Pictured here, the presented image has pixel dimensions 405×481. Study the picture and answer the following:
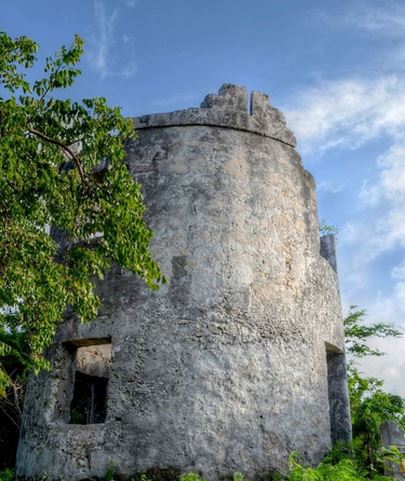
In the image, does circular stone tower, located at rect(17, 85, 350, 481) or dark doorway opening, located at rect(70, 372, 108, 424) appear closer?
circular stone tower, located at rect(17, 85, 350, 481)

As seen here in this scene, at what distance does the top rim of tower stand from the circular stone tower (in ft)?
0.07

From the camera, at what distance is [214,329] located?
787cm

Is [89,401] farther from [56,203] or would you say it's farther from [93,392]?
[56,203]

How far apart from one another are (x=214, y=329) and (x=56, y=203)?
8.97ft

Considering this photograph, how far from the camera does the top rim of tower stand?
29.9ft

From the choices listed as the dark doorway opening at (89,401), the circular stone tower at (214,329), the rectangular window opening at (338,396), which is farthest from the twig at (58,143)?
the dark doorway opening at (89,401)

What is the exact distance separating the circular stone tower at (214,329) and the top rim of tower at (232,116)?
2 cm

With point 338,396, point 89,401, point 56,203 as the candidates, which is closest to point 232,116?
point 56,203

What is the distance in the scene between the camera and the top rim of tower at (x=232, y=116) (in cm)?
910

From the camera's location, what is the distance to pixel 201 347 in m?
7.74

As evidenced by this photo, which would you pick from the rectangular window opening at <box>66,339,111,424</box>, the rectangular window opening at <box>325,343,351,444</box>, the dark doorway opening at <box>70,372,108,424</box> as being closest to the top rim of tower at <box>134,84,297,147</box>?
the rectangular window opening at <box>325,343,351,444</box>

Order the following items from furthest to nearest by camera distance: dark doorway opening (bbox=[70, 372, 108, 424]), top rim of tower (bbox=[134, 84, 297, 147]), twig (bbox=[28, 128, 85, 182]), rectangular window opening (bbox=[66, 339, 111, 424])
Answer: dark doorway opening (bbox=[70, 372, 108, 424])
rectangular window opening (bbox=[66, 339, 111, 424])
top rim of tower (bbox=[134, 84, 297, 147])
twig (bbox=[28, 128, 85, 182])

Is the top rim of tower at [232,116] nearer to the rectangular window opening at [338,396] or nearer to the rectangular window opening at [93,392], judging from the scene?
the rectangular window opening at [338,396]

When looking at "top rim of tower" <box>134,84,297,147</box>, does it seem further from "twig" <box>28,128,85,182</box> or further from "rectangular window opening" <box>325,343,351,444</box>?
"rectangular window opening" <box>325,343,351,444</box>
